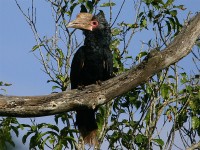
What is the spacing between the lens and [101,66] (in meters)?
6.41

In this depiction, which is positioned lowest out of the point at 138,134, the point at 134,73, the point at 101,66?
the point at 138,134

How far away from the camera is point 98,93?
15.8ft

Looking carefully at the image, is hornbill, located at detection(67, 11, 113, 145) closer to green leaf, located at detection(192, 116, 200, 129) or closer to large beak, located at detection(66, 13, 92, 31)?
large beak, located at detection(66, 13, 92, 31)

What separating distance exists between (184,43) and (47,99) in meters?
1.50

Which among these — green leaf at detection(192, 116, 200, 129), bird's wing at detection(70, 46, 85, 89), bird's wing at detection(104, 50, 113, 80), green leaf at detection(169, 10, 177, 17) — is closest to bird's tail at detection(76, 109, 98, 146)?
bird's wing at detection(70, 46, 85, 89)

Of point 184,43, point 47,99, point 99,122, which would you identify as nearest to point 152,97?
point 99,122

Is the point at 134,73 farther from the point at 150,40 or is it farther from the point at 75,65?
the point at 150,40

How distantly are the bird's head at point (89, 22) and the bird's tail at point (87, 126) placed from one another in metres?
1.09

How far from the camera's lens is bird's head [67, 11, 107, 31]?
6.71m

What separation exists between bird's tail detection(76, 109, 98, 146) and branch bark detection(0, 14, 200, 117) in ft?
5.44

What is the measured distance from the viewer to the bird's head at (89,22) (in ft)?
22.0

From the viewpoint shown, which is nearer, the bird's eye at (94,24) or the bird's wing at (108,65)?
the bird's wing at (108,65)

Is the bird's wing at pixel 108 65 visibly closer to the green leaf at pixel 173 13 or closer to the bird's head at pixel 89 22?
the bird's head at pixel 89 22

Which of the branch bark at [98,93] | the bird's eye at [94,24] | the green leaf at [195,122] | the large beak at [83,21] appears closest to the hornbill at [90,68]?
the large beak at [83,21]
